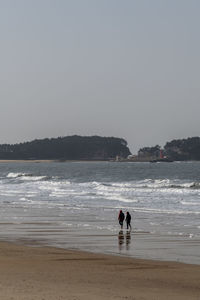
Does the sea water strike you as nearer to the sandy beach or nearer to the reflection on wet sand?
the reflection on wet sand

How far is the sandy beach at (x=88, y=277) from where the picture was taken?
15293 millimetres

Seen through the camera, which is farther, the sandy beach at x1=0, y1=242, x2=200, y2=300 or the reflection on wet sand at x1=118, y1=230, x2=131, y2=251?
the reflection on wet sand at x1=118, y1=230, x2=131, y2=251

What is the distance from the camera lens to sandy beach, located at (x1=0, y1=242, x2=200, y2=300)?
15.3 meters

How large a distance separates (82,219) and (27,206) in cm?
1164

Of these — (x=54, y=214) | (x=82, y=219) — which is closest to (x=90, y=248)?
(x=82, y=219)

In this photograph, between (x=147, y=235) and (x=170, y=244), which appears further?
(x=147, y=235)

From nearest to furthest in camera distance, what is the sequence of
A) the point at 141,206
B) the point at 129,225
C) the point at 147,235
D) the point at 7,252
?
the point at 7,252
the point at 147,235
the point at 129,225
the point at 141,206

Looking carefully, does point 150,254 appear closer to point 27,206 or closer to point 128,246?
point 128,246

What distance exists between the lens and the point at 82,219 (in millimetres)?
35969

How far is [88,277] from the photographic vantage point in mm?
17812

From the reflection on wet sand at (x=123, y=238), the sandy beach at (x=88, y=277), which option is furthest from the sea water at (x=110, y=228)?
the sandy beach at (x=88, y=277)

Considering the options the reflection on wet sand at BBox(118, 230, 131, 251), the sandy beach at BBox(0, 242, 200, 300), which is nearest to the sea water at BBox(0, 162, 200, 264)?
the reflection on wet sand at BBox(118, 230, 131, 251)

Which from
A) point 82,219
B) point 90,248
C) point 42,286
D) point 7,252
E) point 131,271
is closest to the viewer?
point 42,286

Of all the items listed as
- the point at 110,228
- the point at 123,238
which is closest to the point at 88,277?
the point at 123,238
